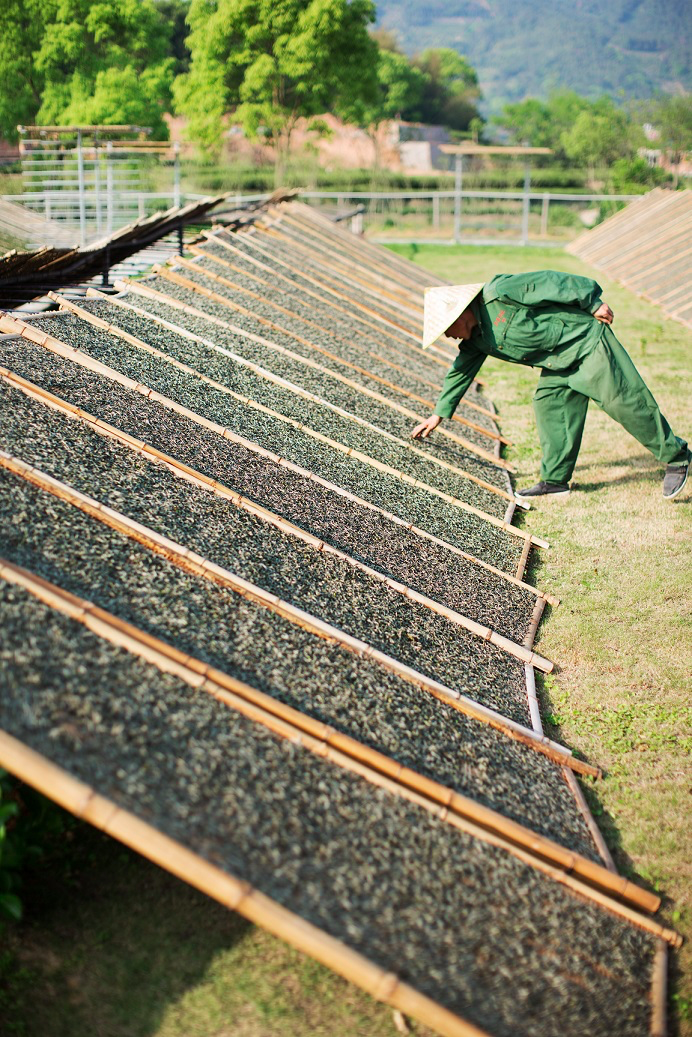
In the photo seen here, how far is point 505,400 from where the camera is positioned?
905 cm

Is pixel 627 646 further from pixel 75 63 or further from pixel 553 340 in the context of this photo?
pixel 75 63

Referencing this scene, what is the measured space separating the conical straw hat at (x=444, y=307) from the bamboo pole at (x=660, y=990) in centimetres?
343

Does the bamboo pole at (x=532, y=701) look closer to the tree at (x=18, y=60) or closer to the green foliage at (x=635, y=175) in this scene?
the tree at (x=18, y=60)

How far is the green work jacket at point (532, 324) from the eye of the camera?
5285 mm

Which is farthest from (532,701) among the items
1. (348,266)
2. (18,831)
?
(348,266)

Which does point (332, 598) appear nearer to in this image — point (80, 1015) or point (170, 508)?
point (170, 508)

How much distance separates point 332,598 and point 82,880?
1445mm

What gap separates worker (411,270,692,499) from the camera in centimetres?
530

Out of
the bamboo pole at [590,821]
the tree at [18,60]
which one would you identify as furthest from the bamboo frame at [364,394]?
the tree at [18,60]

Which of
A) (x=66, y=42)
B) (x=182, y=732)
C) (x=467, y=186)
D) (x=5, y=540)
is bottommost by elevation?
(x=182, y=732)

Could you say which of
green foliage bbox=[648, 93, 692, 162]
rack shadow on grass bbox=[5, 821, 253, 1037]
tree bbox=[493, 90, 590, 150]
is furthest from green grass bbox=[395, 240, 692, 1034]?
tree bbox=[493, 90, 590, 150]

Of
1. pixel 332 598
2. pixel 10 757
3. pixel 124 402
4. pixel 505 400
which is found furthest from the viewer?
pixel 505 400

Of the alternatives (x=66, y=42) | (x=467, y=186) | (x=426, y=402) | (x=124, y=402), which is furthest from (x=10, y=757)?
(x=467, y=186)

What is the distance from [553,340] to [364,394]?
1474 mm
